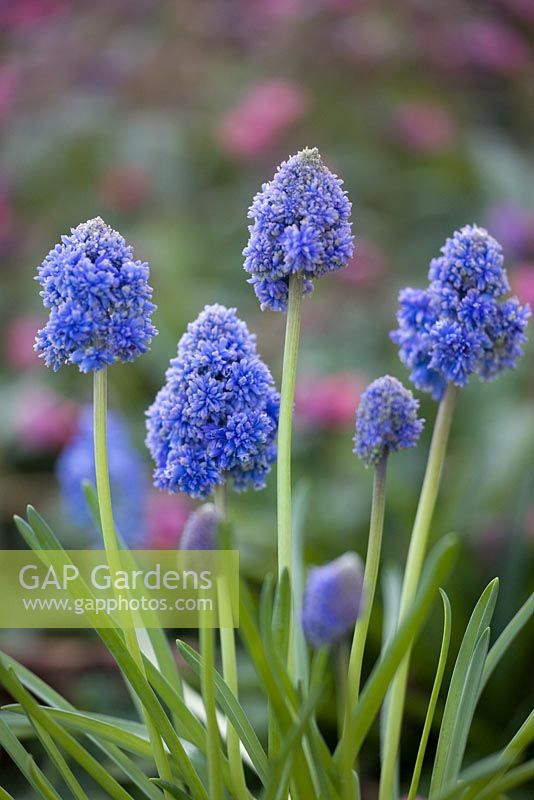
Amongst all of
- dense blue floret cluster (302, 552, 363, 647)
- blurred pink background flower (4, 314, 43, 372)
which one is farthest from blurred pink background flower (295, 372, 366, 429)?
dense blue floret cluster (302, 552, 363, 647)

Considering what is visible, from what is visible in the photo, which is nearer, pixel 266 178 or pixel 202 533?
pixel 202 533

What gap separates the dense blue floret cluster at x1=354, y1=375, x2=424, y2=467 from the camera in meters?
0.89

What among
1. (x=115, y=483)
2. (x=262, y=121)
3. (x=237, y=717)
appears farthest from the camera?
(x=262, y=121)

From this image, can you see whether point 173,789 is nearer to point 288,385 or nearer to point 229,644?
point 229,644

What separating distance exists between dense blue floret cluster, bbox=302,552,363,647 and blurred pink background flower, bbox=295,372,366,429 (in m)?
1.48

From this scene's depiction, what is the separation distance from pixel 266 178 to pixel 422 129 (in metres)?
0.56

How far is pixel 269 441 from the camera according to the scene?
90cm

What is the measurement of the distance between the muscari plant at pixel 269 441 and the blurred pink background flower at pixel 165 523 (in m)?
1.01

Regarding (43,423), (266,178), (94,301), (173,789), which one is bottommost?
(173,789)

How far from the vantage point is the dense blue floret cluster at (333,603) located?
0.68 metres

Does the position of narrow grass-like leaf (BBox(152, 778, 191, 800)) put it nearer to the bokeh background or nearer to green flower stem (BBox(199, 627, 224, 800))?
green flower stem (BBox(199, 627, 224, 800))

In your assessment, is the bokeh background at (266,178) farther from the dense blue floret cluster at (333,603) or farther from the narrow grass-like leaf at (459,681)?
the dense blue floret cluster at (333,603)

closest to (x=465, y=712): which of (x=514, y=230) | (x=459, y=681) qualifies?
(x=459, y=681)

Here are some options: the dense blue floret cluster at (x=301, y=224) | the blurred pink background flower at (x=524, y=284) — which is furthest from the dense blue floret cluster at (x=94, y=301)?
the blurred pink background flower at (x=524, y=284)
